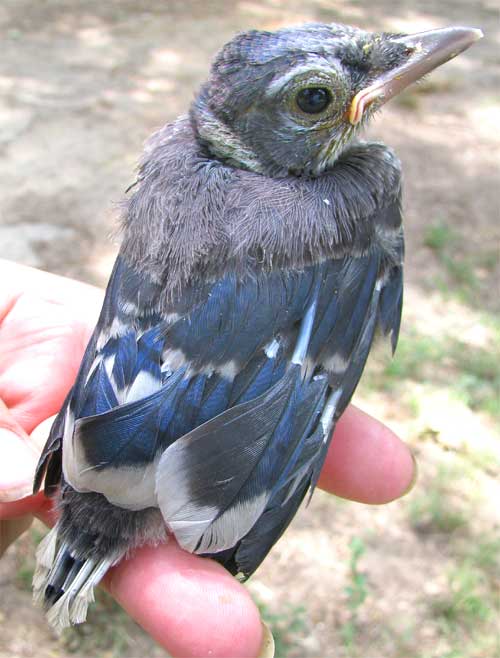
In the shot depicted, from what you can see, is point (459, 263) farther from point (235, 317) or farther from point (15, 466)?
point (15, 466)

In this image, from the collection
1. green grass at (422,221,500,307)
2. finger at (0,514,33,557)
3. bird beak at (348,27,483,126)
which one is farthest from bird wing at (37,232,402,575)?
green grass at (422,221,500,307)

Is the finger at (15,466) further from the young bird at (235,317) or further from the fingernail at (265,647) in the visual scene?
the fingernail at (265,647)

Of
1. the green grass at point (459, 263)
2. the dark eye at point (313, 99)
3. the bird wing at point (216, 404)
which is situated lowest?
the green grass at point (459, 263)

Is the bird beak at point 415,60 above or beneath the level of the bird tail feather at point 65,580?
above

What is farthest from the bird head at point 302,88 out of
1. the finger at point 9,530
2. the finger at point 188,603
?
the finger at point 9,530

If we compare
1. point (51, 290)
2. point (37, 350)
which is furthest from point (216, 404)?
point (51, 290)

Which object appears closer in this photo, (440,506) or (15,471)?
(15,471)

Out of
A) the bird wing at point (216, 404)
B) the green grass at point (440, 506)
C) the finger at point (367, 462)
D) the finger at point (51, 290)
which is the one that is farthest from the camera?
the green grass at point (440, 506)

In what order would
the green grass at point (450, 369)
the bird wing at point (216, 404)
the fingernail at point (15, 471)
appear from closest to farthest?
the bird wing at point (216, 404) < the fingernail at point (15, 471) < the green grass at point (450, 369)
